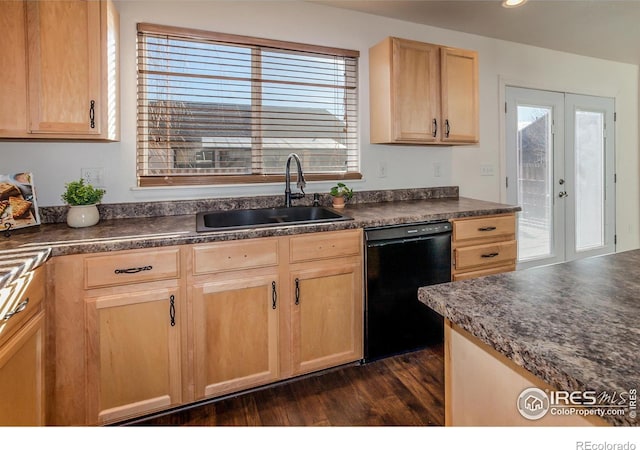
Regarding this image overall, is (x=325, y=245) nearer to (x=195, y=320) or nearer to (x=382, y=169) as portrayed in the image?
(x=195, y=320)

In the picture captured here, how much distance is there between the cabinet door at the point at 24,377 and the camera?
1.15m

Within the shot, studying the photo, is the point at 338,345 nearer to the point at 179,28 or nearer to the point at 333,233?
the point at 333,233

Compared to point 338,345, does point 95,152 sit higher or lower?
higher

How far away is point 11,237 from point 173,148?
3.16ft

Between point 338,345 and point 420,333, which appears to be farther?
point 420,333

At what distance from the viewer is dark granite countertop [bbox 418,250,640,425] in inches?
20.6

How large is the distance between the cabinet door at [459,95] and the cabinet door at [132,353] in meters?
2.18

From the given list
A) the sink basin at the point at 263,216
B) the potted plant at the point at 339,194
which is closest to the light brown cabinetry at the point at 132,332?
the sink basin at the point at 263,216

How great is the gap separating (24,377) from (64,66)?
141cm

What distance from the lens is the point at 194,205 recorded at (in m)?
2.25

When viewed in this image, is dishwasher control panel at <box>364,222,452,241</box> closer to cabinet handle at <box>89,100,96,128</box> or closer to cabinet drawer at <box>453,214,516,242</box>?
cabinet drawer at <box>453,214,516,242</box>

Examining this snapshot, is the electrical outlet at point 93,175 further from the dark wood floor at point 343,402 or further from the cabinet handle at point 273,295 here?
the dark wood floor at point 343,402

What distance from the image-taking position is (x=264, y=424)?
1661 millimetres
